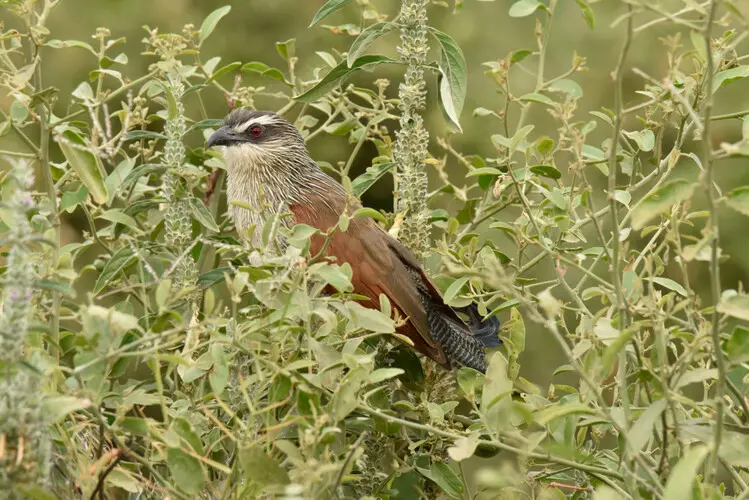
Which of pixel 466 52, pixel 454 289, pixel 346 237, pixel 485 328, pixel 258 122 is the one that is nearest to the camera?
pixel 454 289

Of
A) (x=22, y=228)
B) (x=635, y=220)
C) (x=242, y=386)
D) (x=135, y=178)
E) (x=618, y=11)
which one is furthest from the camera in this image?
(x=618, y=11)

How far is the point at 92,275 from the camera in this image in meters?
3.90

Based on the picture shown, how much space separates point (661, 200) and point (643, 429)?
0.28 m

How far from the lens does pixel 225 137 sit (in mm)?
2770

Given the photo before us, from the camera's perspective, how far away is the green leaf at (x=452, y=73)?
1.96 meters

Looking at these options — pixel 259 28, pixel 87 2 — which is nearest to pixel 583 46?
pixel 259 28

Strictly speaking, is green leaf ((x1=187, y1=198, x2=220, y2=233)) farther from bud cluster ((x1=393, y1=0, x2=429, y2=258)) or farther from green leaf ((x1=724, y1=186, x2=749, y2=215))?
green leaf ((x1=724, y1=186, x2=749, y2=215))

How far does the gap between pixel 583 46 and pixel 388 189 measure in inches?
38.9

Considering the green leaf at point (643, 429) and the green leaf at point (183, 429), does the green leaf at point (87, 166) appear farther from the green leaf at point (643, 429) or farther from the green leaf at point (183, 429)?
the green leaf at point (643, 429)

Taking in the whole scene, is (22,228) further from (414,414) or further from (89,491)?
(414,414)

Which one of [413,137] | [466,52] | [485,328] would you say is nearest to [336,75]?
[413,137]

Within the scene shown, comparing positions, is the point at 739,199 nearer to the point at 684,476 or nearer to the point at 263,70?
the point at 684,476

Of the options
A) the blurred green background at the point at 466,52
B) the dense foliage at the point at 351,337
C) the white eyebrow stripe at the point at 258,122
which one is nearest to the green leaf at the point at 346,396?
the dense foliage at the point at 351,337

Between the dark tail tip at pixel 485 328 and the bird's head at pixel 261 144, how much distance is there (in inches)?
31.9
